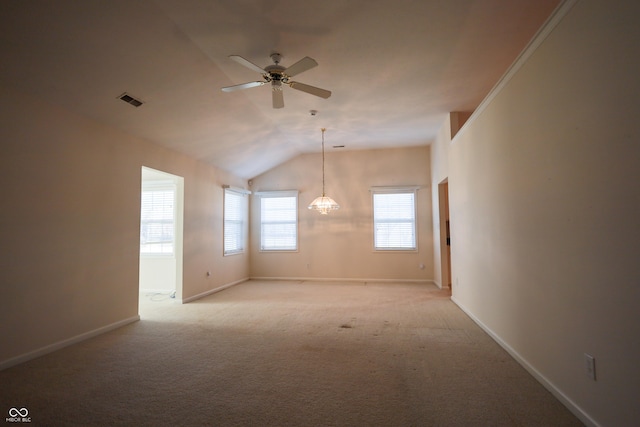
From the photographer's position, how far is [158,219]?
6.48 meters

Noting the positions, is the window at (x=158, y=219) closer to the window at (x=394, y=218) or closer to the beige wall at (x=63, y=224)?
the beige wall at (x=63, y=224)

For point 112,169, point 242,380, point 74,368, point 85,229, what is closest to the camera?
point 242,380

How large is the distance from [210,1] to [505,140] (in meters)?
2.93

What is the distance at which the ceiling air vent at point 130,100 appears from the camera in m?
3.44

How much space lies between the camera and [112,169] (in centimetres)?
390

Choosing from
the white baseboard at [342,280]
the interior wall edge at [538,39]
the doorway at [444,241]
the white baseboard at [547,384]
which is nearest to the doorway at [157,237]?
the white baseboard at [342,280]

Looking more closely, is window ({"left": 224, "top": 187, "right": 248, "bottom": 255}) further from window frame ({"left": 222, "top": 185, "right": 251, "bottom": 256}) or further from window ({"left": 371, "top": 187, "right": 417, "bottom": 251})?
window ({"left": 371, "top": 187, "right": 417, "bottom": 251})

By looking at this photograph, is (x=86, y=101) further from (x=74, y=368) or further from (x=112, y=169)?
(x=74, y=368)

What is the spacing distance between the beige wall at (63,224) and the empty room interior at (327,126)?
2 centimetres

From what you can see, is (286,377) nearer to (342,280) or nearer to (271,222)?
(342,280)

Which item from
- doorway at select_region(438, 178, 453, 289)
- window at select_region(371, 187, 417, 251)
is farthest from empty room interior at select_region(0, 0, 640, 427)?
window at select_region(371, 187, 417, 251)

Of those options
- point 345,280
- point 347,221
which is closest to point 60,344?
point 345,280

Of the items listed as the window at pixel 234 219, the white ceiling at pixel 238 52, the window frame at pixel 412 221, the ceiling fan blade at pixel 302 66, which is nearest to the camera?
the white ceiling at pixel 238 52

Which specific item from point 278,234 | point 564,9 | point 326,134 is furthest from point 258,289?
point 564,9
